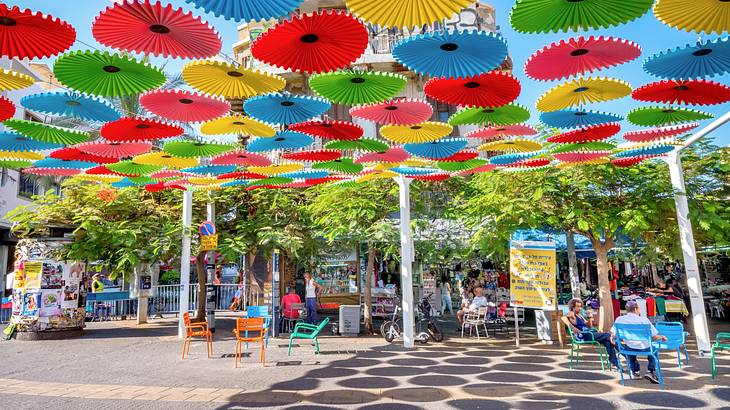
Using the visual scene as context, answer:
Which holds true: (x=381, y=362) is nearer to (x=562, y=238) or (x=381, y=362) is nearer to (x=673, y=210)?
(x=673, y=210)

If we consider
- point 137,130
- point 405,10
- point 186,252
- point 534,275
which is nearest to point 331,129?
point 137,130

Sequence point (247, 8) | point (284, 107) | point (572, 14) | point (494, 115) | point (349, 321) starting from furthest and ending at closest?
A: point (349, 321), point (494, 115), point (284, 107), point (572, 14), point (247, 8)

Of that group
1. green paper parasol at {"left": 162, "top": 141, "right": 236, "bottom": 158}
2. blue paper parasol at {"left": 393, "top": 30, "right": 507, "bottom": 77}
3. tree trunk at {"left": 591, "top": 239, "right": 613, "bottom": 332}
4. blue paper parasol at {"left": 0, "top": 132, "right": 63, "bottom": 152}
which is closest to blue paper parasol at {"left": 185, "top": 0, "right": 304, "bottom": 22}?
blue paper parasol at {"left": 393, "top": 30, "right": 507, "bottom": 77}

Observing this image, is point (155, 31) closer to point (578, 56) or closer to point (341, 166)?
point (578, 56)

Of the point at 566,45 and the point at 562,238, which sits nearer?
the point at 566,45

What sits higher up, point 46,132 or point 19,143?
point 19,143

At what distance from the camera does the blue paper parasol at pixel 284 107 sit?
7.69 meters

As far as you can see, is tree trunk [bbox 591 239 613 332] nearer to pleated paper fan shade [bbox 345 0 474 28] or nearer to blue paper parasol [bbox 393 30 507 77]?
blue paper parasol [bbox 393 30 507 77]

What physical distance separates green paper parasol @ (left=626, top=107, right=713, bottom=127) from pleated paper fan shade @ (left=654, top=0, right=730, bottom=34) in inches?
97.5

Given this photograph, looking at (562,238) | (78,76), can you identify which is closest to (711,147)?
(562,238)

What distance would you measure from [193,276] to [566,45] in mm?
23537

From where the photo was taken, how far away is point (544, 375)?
27.5ft

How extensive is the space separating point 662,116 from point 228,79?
7317 millimetres

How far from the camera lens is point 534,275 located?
1198 cm
